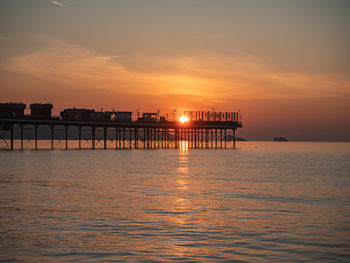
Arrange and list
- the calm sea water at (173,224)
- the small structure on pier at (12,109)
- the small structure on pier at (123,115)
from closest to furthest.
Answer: the calm sea water at (173,224) → the small structure on pier at (12,109) → the small structure on pier at (123,115)

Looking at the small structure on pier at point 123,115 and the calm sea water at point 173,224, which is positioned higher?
the small structure on pier at point 123,115

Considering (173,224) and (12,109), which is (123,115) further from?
(173,224)

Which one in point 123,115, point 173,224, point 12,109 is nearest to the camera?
point 173,224

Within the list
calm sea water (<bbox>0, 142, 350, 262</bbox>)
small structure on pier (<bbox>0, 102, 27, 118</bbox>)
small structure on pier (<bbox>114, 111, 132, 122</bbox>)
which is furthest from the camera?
small structure on pier (<bbox>114, 111, 132, 122</bbox>)

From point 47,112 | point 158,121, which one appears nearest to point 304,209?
point 47,112

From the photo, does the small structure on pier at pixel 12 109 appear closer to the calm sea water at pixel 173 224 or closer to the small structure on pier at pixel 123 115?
the small structure on pier at pixel 123 115

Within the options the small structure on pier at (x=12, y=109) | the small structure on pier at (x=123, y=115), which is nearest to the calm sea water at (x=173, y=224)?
the small structure on pier at (x=12, y=109)

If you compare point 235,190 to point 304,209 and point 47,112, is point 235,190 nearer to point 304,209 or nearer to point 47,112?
point 304,209

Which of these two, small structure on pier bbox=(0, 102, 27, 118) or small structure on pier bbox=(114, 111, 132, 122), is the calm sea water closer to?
small structure on pier bbox=(0, 102, 27, 118)

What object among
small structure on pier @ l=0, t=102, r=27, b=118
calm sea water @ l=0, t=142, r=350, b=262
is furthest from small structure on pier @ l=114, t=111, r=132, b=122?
calm sea water @ l=0, t=142, r=350, b=262

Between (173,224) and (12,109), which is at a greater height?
(12,109)

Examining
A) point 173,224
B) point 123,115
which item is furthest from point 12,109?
point 173,224

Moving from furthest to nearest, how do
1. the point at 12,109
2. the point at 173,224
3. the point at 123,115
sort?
the point at 123,115
the point at 12,109
the point at 173,224

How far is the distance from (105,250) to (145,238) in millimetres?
2228
